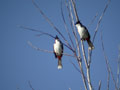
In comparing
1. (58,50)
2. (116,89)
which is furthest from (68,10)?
(58,50)

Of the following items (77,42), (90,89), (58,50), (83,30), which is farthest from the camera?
(58,50)

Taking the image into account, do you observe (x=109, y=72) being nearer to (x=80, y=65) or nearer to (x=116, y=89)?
(x=116, y=89)

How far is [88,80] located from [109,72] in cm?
44

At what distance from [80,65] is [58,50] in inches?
138

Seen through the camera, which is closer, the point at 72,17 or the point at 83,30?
the point at 72,17

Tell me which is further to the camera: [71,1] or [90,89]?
[71,1]

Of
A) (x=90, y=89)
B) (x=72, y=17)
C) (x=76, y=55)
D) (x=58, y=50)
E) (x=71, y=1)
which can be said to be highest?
(x=58, y=50)

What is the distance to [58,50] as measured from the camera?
5.46 m

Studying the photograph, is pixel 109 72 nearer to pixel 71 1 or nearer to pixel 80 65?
pixel 80 65

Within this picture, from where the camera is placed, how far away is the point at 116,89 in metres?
2.22

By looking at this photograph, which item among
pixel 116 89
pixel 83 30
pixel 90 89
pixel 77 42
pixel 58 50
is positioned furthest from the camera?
pixel 58 50

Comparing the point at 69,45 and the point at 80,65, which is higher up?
the point at 69,45

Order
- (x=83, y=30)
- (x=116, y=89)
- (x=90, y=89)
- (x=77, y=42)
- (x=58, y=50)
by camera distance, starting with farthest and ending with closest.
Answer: (x=58, y=50)
(x=83, y=30)
(x=116, y=89)
(x=77, y=42)
(x=90, y=89)

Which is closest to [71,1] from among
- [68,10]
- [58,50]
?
[68,10]
